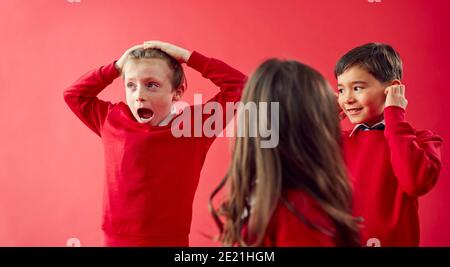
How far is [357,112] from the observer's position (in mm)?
1297

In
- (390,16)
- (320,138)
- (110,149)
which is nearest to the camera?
(320,138)

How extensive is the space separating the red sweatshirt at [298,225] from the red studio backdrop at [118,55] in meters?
0.56

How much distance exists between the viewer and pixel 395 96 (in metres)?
1.23

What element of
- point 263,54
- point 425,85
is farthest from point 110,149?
point 425,85

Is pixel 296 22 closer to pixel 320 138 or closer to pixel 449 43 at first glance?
pixel 449 43

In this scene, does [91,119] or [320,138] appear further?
[91,119]

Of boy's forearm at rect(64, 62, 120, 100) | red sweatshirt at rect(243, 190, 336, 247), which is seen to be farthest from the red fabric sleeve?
red sweatshirt at rect(243, 190, 336, 247)

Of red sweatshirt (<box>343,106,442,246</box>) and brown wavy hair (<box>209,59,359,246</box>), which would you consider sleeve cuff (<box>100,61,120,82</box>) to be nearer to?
brown wavy hair (<box>209,59,359,246</box>)

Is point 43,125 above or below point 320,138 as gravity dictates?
above

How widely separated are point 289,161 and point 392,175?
42 centimetres

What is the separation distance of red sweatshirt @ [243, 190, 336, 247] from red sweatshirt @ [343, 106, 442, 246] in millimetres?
322
